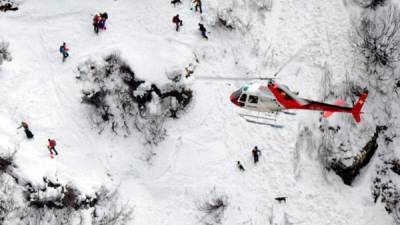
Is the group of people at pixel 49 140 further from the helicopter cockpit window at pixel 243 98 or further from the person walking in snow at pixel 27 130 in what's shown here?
the helicopter cockpit window at pixel 243 98

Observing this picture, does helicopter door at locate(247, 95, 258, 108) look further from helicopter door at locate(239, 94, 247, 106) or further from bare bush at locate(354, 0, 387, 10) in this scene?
bare bush at locate(354, 0, 387, 10)

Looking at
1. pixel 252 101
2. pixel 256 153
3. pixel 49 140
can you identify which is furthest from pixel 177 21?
pixel 49 140

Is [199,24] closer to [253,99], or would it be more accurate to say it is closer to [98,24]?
[98,24]

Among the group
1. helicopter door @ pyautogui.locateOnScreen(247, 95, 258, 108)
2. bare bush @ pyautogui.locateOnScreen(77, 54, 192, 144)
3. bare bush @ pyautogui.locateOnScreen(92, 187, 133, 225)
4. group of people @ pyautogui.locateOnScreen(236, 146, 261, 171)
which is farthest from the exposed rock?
bare bush @ pyautogui.locateOnScreen(92, 187, 133, 225)

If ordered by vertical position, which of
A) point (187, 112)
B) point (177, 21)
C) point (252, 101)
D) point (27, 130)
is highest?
point (177, 21)

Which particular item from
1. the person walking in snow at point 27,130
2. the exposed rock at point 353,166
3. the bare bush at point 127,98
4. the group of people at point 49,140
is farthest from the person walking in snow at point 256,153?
the person walking in snow at point 27,130

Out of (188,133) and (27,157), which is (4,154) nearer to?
(27,157)

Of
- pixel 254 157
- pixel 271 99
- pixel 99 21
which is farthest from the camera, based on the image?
pixel 99 21
